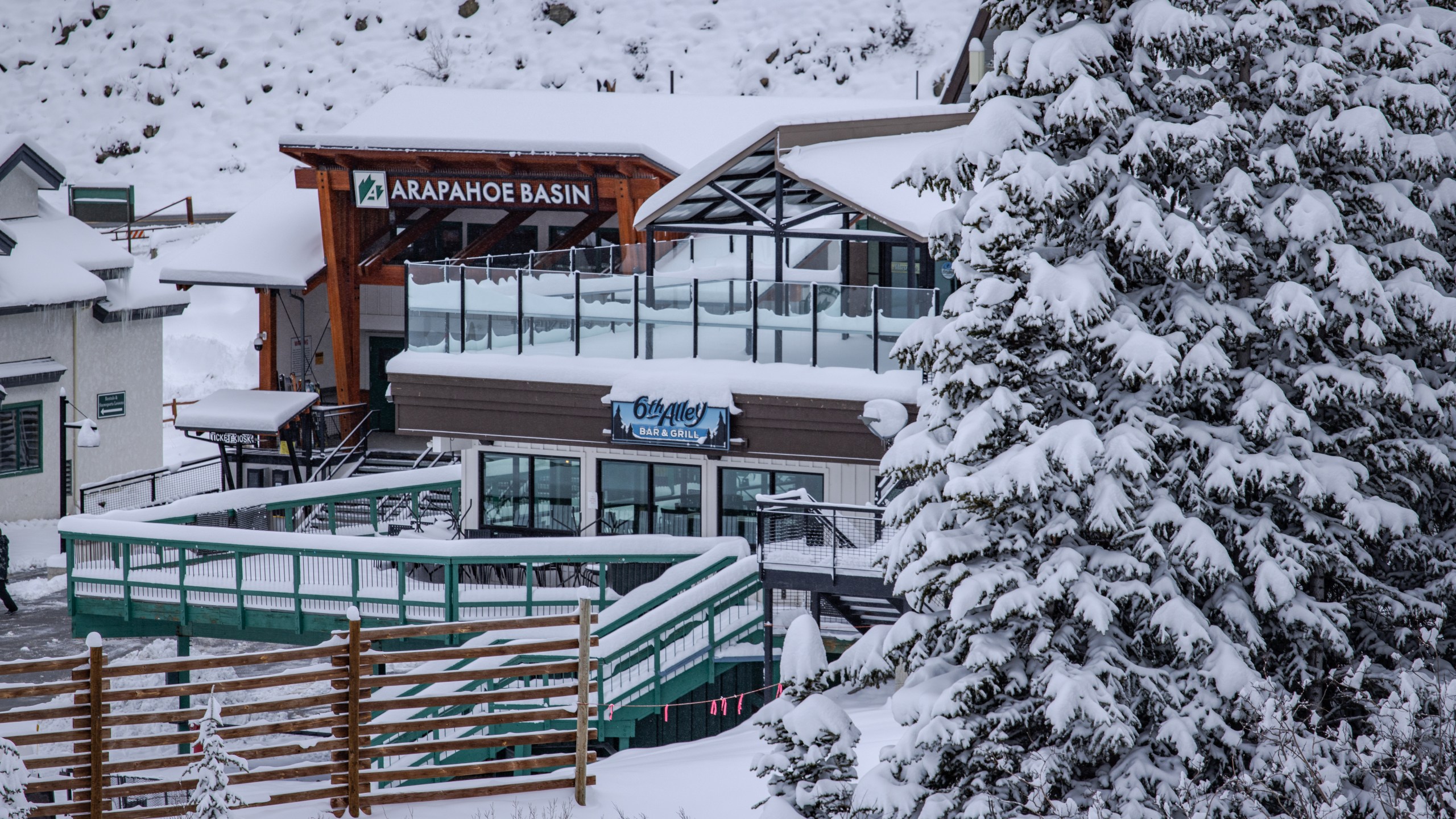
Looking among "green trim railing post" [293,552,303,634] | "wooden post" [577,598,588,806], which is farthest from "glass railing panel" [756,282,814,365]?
"wooden post" [577,598,588,806]

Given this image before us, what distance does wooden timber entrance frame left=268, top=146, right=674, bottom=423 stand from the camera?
32969 mm

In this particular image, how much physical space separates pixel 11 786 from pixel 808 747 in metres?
5.56

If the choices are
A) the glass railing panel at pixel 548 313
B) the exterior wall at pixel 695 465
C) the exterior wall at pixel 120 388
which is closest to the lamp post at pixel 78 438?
the exterior wall at pixel 120 388

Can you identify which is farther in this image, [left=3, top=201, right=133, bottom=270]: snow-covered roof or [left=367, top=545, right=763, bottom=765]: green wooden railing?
[left=3, top=201, right=133, bottom=270]: snow-covered roof

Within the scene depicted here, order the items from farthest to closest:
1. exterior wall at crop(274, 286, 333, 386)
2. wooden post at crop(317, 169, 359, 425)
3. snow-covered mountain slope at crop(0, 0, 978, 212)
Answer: snow-covered mountain slope at crop(0, 0, 978, 212) < exterior wall at crop(274, 286, 333, 386) < wooden post at crop(317, 169, 359, 425)

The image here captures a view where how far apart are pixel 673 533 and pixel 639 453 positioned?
1409 millimetres

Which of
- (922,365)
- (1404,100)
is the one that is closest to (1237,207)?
(1404,100)

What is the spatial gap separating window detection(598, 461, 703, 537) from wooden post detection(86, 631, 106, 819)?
494 inches

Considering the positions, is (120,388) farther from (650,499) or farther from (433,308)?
(650,499)

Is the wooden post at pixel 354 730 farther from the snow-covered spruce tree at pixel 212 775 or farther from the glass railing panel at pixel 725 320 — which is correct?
the glass railing panel at pixel 725 320

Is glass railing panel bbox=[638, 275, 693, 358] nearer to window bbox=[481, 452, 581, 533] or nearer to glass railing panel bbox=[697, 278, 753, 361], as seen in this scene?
glass railing panel bbox=[697, 278, 753, 361]

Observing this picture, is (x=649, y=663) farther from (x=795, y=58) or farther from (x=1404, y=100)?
(x=795, y=58)

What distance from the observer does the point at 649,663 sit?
62.6 feet

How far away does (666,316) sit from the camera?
23.0m
